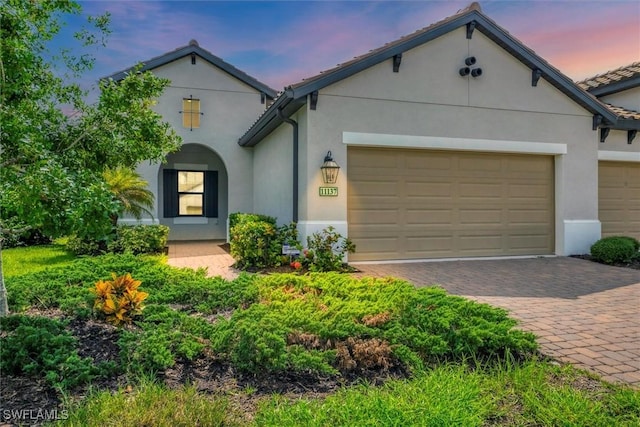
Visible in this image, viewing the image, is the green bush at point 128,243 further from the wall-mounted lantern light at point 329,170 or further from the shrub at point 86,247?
the wall-mounted lantern light at point 329,170

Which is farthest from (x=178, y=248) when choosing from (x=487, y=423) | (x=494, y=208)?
(x=487, y=423)

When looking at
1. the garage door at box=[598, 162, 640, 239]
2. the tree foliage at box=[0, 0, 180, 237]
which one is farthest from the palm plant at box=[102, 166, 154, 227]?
the garage door at box=[598, 162, 640, 239]

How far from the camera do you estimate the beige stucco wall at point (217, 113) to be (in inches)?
520

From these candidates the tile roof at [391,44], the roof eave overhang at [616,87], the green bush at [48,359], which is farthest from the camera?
the roof eave overhang at [616,87]

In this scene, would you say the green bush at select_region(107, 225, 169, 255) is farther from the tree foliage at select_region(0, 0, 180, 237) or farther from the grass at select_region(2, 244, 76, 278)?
the tree foliage at select_region(0, 0, 180, 237)

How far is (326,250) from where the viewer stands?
327 inches

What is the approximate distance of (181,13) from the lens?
883 cm

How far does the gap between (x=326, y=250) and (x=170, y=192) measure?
8.66 m

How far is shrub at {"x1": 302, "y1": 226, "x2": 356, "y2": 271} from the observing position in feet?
27.0

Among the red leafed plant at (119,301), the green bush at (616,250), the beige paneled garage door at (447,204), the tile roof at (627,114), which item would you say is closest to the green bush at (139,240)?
the beige paneled garage door at (447,204)

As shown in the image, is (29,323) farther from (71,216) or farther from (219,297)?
(219,297)

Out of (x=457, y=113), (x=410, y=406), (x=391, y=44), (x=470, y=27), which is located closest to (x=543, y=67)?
(x=470, y=27)

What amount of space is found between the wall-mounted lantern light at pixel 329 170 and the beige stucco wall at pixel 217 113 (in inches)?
240

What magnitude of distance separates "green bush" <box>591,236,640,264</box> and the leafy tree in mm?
9514
